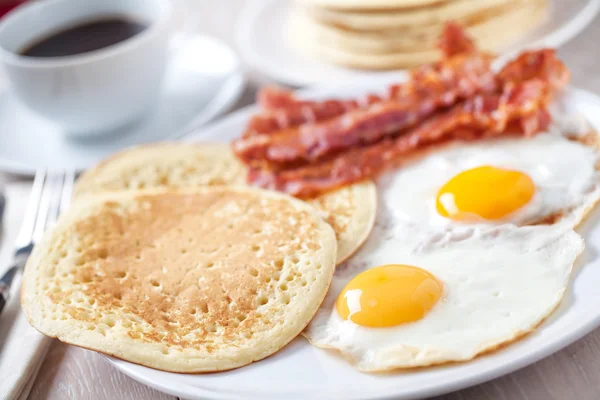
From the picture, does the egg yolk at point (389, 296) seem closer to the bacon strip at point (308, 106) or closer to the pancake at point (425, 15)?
the bacon strip at point (308, 106)

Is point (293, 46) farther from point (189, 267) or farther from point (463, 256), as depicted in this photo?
point (463, 256)

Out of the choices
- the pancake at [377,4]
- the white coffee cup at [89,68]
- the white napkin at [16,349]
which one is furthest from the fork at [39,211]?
the pancake at [377,4]

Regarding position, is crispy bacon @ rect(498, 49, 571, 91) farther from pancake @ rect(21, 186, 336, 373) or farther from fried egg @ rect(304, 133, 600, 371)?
pancake @ rect(21, 186, 336, 373)

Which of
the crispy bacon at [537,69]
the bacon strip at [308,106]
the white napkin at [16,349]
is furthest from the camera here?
the bacon strip at [308,106]

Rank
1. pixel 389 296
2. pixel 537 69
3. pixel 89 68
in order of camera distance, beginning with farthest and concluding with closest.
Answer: pixel 89 68 → pixel 537 69 → pixel 389 296

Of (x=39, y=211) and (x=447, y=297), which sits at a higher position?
(x=447, y=297)

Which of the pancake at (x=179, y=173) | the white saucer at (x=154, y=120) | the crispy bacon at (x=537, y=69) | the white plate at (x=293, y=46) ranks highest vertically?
the crispy bacon at (x=537, y=69)

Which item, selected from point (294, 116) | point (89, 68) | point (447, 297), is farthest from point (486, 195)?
point (89, 68)
